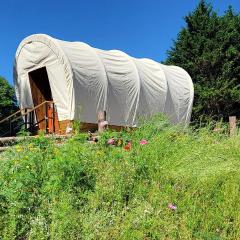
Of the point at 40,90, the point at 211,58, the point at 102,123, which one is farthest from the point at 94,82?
the point at 211,58

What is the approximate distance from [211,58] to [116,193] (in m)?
22.3

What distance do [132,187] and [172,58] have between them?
24028 millimetres

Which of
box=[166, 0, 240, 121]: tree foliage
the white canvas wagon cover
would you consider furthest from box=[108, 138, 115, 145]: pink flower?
box=[166, 0, 240, 121]: tree foliage

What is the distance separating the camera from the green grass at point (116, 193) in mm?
3717

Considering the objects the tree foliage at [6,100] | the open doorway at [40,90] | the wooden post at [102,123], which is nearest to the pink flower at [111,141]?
the wooden post at [102,123]

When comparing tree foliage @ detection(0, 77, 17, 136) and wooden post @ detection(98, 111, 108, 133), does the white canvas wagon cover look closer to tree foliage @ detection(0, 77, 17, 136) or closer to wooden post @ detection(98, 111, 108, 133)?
wooden post @ detection(98, 111, 108, 133)

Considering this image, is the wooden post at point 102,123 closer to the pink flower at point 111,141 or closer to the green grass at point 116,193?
the pink flower at point 111,141

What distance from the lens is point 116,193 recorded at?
4.21 m

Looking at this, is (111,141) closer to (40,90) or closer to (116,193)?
(116,193)

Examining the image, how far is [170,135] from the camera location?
20.6 ft

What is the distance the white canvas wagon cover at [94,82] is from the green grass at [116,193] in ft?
20.4

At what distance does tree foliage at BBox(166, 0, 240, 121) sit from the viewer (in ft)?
82.1

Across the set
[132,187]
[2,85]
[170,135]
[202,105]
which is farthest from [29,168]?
[2,85]

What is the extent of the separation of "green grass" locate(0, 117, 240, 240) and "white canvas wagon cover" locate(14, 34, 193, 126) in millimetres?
6228
